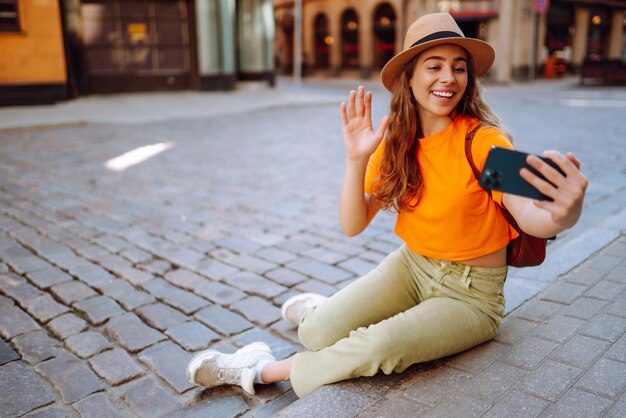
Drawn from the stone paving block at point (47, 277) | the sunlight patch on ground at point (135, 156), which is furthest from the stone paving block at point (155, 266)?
the sunlight patch on ground at point (135, 156)

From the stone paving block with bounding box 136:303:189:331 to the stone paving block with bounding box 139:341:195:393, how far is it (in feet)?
0.71

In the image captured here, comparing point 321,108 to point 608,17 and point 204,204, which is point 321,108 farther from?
point 608,17

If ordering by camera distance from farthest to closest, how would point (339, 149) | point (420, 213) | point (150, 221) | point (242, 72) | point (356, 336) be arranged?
1. point (242, 72)
2. point (339, 149)
3. point (150, 221)
4. point (420, 213)
5. point (356, 336)

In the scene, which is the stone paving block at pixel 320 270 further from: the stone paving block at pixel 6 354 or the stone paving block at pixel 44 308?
the stone paving block at pixel 6 354

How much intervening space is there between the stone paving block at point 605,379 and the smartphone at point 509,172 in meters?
0.88

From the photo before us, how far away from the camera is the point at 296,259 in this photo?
4.19 metres

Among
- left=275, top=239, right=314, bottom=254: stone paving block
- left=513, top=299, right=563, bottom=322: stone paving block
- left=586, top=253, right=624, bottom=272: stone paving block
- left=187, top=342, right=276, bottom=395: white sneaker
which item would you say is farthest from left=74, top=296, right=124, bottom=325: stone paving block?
left=586, top=253, right=624, bottom=272: stone paving block

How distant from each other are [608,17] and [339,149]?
2825cm

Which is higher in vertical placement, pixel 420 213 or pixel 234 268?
pixel 420 213

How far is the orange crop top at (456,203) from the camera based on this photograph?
2.39 meters

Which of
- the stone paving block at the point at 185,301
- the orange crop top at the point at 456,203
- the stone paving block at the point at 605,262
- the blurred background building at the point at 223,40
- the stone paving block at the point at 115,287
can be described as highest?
the blurred background building at the point at 223,40

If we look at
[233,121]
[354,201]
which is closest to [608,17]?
[233,121]

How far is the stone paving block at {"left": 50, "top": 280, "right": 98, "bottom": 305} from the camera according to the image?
11.5 feet

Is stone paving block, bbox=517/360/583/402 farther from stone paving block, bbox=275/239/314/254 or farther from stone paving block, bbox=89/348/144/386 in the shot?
stone paving block, bbox=275/239/314/254
